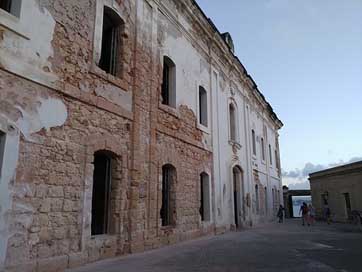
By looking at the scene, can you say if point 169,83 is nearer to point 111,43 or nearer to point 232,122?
point 111,43

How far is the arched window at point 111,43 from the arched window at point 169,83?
7.09 feet

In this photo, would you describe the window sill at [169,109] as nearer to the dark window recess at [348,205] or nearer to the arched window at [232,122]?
the arched window at [232,122]

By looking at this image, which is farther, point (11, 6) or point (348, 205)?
point (348, 205)

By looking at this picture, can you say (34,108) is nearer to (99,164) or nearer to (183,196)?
(99,164)

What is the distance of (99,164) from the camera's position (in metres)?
6.73

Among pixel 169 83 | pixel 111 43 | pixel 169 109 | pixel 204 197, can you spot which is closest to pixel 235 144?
pixel 204 197

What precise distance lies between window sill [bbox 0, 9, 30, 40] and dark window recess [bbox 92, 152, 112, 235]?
2661 millimetres

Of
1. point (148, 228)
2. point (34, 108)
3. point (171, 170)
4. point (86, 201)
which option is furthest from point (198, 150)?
point (34, 108)

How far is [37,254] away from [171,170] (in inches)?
185

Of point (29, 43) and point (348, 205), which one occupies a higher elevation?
point (29, 43)

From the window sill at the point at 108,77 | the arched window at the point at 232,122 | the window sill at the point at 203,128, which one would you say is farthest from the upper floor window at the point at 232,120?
the window sill at the point at 108,77

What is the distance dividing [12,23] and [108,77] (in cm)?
216

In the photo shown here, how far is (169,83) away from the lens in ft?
31.9

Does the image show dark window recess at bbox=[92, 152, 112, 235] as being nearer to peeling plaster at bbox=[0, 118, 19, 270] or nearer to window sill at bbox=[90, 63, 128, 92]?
window sill at bbox=[90, 63, 128, 92]
